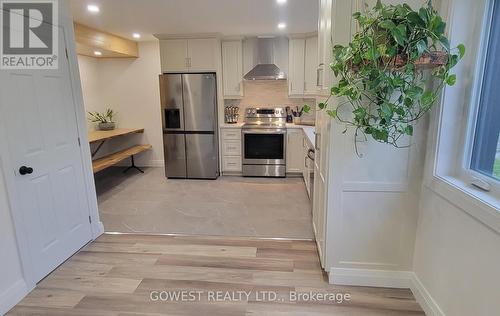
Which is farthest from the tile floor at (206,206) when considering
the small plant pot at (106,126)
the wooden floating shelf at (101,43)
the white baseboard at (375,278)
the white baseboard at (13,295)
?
the wooden floating shelf at (101,43)

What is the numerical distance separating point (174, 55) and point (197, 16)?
1.30 metres

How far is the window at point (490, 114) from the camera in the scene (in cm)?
144

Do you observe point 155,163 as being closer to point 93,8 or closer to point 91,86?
point 91,86

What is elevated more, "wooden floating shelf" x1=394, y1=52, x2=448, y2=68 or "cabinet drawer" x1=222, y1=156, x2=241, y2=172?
"wooden floating shelf" x1=394, y1=52, x2=448, y2=68

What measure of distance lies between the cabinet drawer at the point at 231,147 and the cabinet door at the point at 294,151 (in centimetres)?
84

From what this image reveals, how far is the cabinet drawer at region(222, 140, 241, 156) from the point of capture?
493 centimetres

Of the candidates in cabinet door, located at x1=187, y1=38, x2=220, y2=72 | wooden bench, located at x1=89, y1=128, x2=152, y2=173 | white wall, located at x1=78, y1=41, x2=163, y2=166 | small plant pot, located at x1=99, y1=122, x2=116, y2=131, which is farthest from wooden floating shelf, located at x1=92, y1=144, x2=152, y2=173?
cabinet door, located at x1=187, y1=38, x2=220, y2=72

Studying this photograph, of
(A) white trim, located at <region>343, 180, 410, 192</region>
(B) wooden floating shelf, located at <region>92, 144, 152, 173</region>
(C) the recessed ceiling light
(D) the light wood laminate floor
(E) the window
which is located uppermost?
(C) the recessed ceiling light

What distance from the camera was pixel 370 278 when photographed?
2.09 m

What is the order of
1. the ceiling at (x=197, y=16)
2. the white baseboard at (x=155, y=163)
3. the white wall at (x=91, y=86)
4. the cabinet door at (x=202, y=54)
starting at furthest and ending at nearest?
1. the white baseboard at (x=155, y=163)
2. the white wall at (x=91, y=86)
3. the cabinet door at (x=202, y=54)
4. the ceiling at (x=197, y=16)

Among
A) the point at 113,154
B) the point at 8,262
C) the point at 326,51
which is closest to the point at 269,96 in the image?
the point at 113,154

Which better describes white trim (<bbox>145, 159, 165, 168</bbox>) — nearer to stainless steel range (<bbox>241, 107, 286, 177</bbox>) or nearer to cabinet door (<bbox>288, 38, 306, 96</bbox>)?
stainless steel range (<bbox>241, 107, 286, 177</bbox>)

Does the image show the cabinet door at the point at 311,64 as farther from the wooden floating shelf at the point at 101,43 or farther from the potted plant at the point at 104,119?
the potted plant at the point at 104,119

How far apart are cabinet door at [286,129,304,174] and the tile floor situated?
0.21 meters
